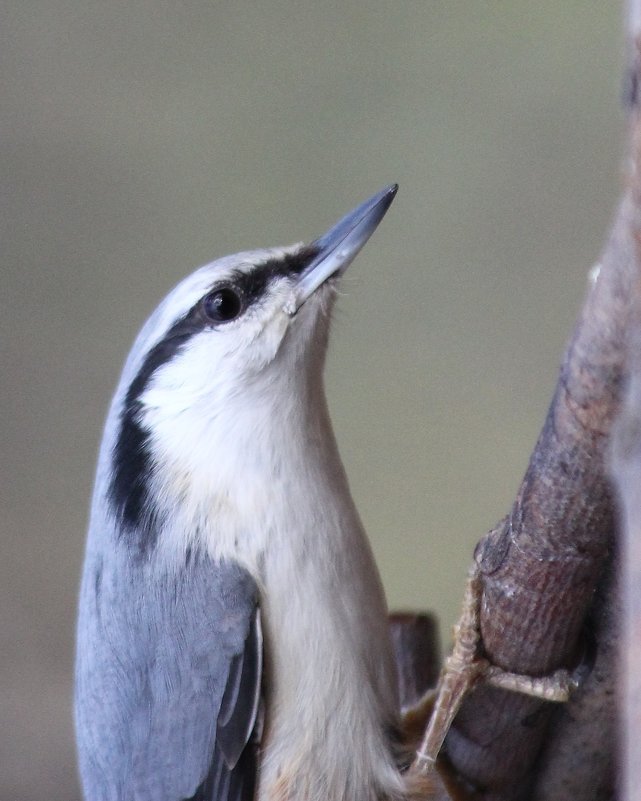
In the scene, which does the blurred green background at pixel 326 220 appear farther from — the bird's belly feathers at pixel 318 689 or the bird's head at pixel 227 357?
the bird's belly feathers at pixel 318 689

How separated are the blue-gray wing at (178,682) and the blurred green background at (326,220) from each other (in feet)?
4.32

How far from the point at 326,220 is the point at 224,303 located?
134 cm

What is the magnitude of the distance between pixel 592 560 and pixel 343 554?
0.33 metres

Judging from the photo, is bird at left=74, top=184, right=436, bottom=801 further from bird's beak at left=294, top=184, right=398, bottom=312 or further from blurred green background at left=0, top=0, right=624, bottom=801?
blurred green background at left=0, top=0, right=624, bottom=801

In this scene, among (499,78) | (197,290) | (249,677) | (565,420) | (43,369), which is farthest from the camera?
(43,369)

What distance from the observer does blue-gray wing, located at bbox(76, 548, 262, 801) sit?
99cm

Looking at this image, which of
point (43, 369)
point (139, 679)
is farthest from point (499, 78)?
point (139, 679)

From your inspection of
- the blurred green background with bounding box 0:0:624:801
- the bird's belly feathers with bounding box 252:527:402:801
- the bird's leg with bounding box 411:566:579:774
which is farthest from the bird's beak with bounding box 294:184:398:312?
the blurred green background with bounding box 0:0:624:801

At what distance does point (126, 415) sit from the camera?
3.65 feet

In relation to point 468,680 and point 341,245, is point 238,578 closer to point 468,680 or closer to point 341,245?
point 468,680

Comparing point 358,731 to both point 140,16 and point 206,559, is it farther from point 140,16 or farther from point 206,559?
point 140,16

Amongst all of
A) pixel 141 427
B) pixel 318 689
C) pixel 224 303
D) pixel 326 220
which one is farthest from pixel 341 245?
pixel 326 220

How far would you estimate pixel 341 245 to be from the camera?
3.64ft

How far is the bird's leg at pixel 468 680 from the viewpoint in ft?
2.78
